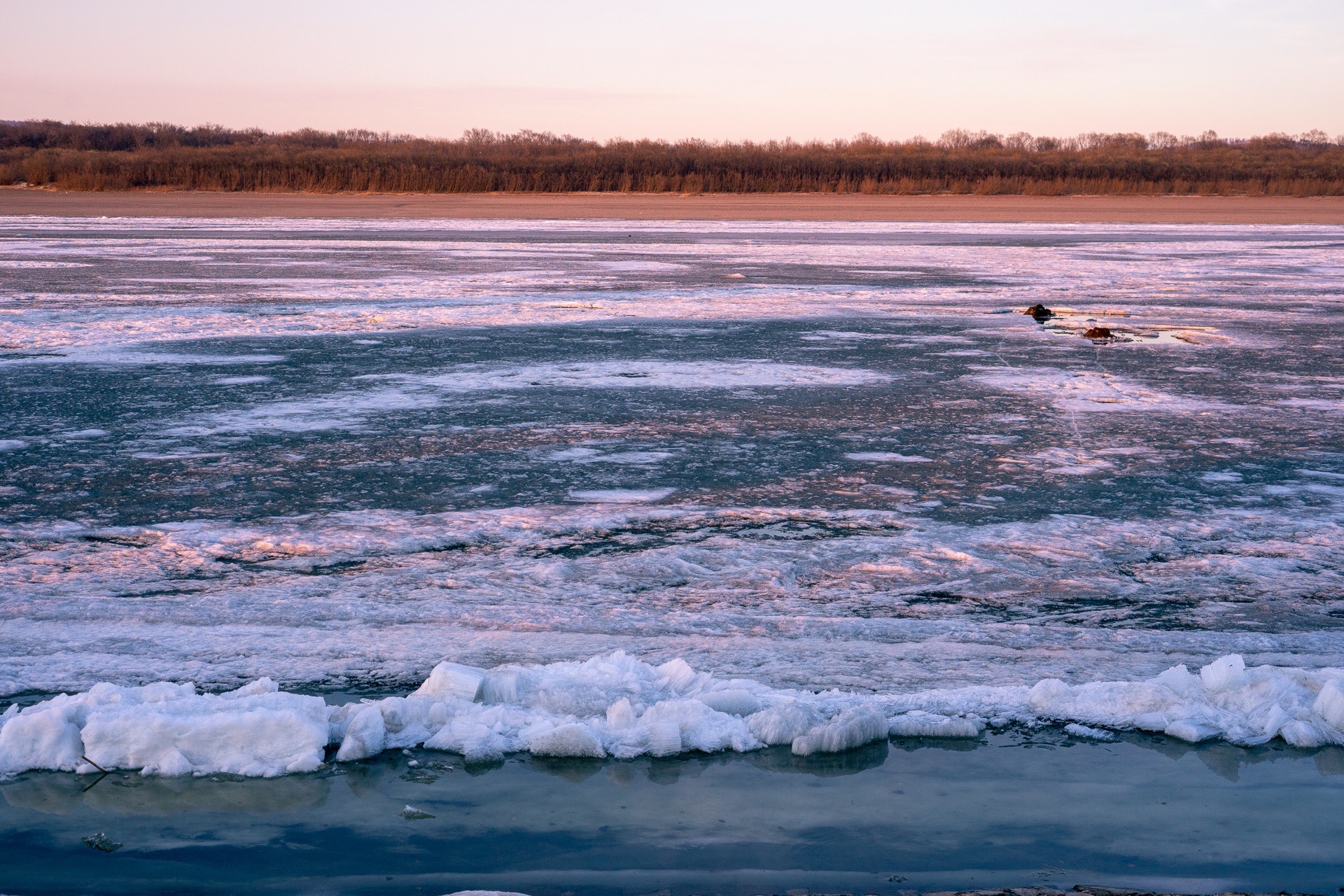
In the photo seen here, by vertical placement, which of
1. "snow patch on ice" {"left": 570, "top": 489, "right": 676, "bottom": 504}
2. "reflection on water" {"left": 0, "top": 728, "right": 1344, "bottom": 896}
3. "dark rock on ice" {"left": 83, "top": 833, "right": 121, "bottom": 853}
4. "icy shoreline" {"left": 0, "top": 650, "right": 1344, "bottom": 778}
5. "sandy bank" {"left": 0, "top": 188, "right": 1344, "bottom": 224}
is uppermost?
"sandy bank" {"left": 0, "top": 188, "right": 1344, "bottom": 224}

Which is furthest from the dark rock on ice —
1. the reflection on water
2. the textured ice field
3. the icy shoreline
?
the textured ice field

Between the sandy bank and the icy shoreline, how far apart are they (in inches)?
1292

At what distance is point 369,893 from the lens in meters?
2.40

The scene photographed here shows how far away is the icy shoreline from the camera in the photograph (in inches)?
118

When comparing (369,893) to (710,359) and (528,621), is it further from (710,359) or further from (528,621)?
(710,359)

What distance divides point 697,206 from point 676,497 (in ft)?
127

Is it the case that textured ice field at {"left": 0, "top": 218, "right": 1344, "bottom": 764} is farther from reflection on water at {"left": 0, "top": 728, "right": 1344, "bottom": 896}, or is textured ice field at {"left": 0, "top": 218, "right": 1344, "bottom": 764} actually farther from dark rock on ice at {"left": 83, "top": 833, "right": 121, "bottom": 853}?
dark rock on ice at {"left": 83, "top": 833, "right": 121, "bottom": 853}

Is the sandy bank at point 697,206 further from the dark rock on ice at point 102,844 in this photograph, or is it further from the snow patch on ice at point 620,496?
the dark rock on ice at point 102,844

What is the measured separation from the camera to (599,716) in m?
3.20

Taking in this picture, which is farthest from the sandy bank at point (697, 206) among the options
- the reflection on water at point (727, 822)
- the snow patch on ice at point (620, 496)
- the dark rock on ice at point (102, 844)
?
the dark rock on ice at point (102, 844)

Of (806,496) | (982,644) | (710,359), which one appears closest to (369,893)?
(982,644)

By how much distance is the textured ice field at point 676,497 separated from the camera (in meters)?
3.71

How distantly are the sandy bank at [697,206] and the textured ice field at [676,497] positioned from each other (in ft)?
82.7

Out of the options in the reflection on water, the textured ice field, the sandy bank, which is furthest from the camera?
the sandy bank
